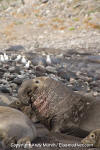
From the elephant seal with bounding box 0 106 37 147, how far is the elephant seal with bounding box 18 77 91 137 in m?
0.92

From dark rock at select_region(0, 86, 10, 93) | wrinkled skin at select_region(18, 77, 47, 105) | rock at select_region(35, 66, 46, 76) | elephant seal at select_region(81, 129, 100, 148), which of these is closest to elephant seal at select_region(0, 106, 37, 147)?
elephant seal at select_region(81, 129, 100, 148)

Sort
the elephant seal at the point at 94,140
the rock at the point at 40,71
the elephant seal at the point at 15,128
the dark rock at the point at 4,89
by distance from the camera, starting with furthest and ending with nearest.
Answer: the rock at the point at 40,71 → the dark rock at the point at 4,89 → the elephant seal at the point at 94,140 → the elephant seal at the point at 15,128

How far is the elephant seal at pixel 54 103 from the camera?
513 centimetres

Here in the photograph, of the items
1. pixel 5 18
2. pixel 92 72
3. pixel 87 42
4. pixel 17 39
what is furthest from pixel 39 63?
pixel 5 18

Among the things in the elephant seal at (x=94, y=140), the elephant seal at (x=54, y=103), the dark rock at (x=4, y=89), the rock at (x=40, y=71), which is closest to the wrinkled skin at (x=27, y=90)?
the elephant seal at (x=54, y=103)

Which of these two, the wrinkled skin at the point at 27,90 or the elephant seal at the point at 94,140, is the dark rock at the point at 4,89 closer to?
the wrinkled skin at the point at 27,90

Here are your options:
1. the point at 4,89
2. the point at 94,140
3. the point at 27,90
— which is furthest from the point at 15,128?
the point at 4,89

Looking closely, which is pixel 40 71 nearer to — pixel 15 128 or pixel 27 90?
pixel 27 90

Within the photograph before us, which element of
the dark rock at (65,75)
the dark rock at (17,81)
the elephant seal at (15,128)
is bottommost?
the dark rock at (65,75)

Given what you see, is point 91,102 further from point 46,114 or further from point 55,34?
point 55,34

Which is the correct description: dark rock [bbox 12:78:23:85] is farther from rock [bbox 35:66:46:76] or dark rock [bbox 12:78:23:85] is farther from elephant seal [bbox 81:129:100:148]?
elephant seal [bbox 81:129:100:148]

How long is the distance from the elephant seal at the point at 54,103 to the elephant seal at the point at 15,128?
917 mm

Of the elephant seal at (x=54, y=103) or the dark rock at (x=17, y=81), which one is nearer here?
the elephant seal at (x=54, y=103)

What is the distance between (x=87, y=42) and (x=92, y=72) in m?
6.83
